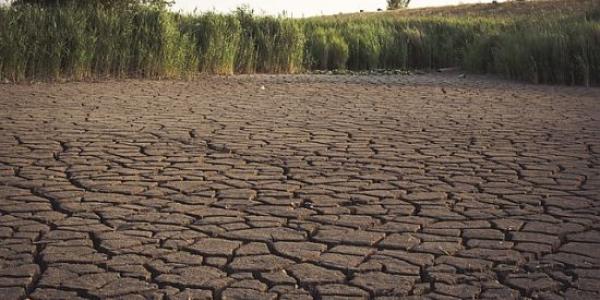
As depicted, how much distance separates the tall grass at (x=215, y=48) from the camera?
14023mm

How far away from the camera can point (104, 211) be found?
509cm

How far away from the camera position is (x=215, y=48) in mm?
16453

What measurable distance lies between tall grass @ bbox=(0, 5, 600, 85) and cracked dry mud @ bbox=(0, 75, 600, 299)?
373 centimetres

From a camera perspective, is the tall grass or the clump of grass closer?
the tall grass

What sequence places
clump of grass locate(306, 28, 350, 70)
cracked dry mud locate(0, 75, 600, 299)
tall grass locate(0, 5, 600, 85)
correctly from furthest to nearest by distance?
1. clump of grass locate(306, 28, 350, 70)
2. tall grass locate(0, 5, 600, 85)
3. cracked dry mud locate(0, 75, 600, 299)

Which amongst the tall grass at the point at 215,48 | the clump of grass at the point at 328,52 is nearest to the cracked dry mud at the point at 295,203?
the tall grass at the point at 215,48

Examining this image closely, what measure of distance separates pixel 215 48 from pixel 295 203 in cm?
1148

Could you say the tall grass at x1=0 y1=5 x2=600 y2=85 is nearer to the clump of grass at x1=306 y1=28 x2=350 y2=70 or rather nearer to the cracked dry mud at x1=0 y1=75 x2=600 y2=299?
the clump of grass at x1=306 y1=28 x2=350 y2=70

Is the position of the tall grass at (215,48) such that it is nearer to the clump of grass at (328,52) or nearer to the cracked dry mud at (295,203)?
the clump of grass at (328,52)

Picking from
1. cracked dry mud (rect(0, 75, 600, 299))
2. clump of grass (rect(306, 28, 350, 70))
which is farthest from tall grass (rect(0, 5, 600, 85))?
cracked dry mud (rect(0, 75, 600, 299))

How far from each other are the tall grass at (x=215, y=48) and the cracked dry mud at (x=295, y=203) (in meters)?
3.73

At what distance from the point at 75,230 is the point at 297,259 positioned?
137cm

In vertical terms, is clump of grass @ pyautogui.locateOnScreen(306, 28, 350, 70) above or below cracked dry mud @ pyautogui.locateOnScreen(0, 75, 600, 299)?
above

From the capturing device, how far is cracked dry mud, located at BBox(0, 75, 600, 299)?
12.6 ft
